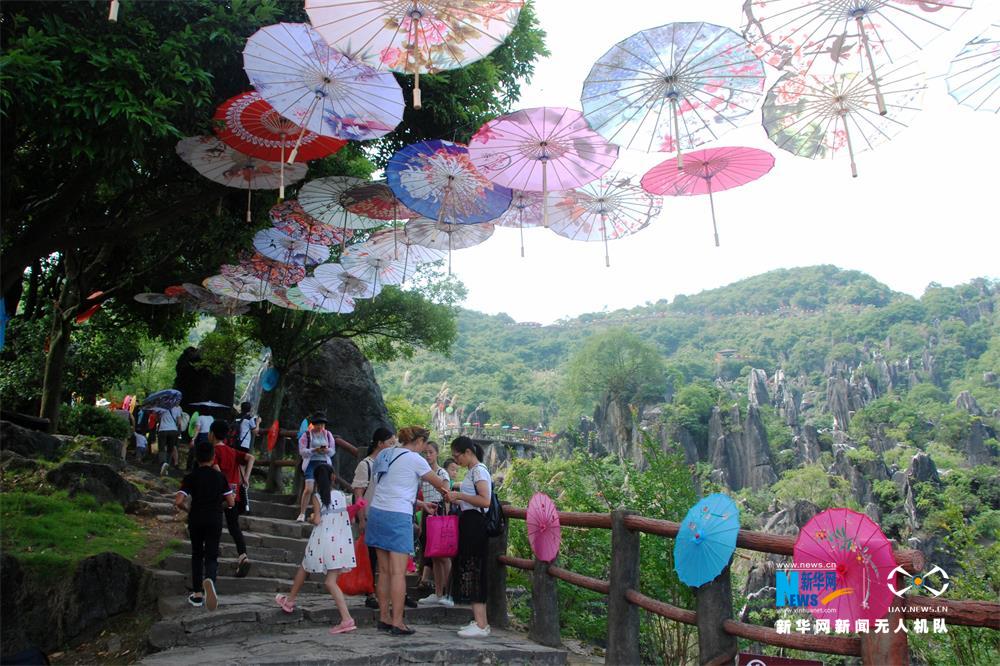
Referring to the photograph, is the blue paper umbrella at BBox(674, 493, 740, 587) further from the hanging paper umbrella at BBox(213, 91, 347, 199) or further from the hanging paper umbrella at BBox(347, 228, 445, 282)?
the hanging paper umbrella at BBox(347, 228, 445, 282)

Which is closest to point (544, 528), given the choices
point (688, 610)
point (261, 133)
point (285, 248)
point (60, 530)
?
point (688, 610)

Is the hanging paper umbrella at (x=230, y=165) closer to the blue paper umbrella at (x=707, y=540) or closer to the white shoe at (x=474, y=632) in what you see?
the white shoe at (x=474, y=632)

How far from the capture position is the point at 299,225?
8.44 metres

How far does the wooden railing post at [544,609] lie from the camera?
5.20 metres

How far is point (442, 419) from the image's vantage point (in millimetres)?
54719

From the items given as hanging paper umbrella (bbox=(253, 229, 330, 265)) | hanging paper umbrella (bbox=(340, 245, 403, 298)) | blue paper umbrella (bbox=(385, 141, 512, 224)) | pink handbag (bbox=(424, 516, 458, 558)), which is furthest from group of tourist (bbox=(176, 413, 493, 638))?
hanging paper umbrella (bbox=(253, 229, 330, 265))

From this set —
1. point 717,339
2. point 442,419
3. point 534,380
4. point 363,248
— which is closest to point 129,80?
point 363,248

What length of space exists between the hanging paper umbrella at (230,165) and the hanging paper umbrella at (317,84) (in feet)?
4.30

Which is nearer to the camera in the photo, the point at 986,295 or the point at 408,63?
the point at 408,63

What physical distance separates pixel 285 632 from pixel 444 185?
4032 mm

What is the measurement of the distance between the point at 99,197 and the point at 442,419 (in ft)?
149

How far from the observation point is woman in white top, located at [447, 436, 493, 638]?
16.4ft

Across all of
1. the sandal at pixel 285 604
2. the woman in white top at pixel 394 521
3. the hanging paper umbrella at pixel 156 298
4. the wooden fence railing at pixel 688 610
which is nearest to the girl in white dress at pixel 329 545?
the sandal at pixel 285 604

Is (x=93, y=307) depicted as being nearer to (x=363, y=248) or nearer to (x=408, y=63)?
(x=363, y=248)
